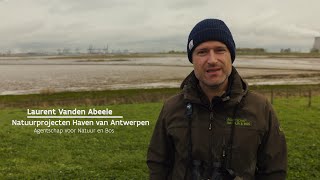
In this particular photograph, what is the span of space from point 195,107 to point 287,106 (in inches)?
884

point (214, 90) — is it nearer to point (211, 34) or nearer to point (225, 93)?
point (225, 93)

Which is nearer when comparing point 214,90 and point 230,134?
point 230,134

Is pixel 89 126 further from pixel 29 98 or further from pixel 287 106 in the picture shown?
pixel 29 98

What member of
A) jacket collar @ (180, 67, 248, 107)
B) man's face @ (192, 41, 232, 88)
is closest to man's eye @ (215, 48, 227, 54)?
man's face @ (192, 41, 232, 88)

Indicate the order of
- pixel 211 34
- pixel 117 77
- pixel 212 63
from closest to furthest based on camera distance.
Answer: pixel 212 63 < pixel 211 34 < pixel 117 77

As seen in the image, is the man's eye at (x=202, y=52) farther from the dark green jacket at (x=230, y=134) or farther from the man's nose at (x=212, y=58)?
the dark green jacket at (x=230, y=134)

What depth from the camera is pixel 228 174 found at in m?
3.14

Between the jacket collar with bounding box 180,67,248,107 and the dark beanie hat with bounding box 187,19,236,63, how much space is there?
0.28m

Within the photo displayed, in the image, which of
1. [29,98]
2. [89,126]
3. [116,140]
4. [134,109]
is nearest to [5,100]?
[29,98]

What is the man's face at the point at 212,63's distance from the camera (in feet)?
10.3

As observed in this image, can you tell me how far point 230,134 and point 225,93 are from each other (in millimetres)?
377

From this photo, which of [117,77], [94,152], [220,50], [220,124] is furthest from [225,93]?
[117,77]

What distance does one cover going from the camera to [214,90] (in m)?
3.27

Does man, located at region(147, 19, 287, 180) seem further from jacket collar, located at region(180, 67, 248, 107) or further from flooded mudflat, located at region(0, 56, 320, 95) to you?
flooded mudflat, located at region(0, 56, 320, 95)
